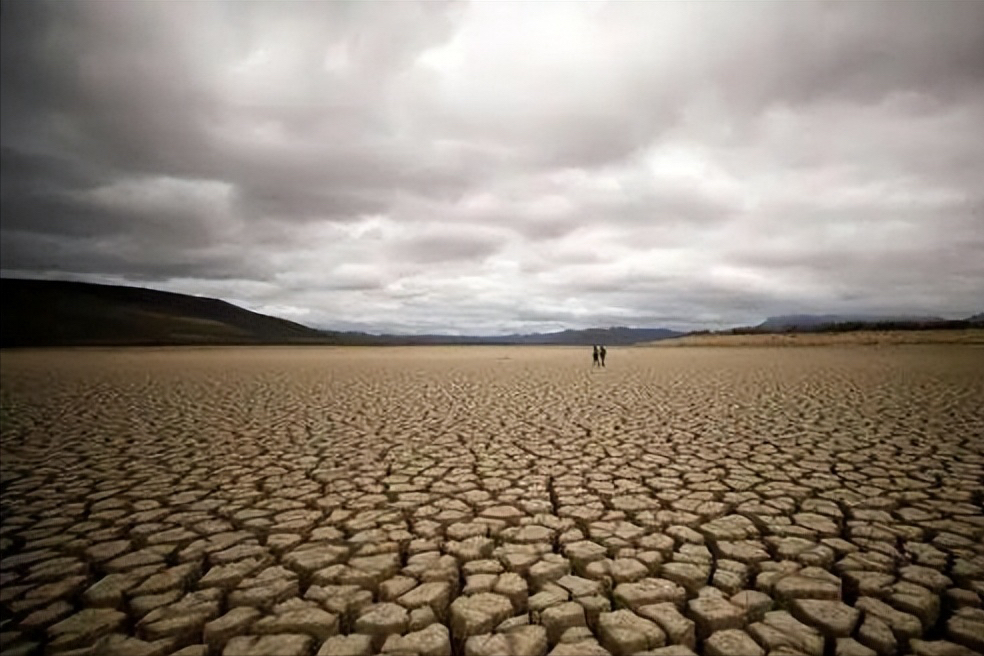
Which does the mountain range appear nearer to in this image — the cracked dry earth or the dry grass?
the dry grass

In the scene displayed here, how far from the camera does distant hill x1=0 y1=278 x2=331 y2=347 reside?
75.4 m

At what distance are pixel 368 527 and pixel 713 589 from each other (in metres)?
2.12

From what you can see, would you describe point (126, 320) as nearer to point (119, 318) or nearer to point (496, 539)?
point (119, 318)

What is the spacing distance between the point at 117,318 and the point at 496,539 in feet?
353

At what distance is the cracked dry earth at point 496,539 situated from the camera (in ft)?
7.12

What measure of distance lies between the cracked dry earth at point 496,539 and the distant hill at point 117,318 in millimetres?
78884

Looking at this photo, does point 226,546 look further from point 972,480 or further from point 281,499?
point 972,480

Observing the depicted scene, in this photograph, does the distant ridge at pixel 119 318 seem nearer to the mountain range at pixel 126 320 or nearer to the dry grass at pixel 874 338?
the mountain range at pixel 126 320

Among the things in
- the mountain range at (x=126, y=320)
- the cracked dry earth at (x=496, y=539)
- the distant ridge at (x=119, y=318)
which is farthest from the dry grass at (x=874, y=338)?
the distant ridge at (x=119, y=318)

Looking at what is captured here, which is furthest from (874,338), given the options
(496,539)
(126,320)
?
(126,320)

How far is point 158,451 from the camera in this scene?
222 inches

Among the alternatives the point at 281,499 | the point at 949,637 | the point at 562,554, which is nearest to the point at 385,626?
the point at 562,554

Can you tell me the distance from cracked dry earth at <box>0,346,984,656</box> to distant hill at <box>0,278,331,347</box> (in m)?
78.9

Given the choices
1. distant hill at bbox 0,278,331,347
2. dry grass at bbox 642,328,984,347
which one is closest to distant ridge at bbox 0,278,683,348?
distant hill at bbox 0,278,331,347
